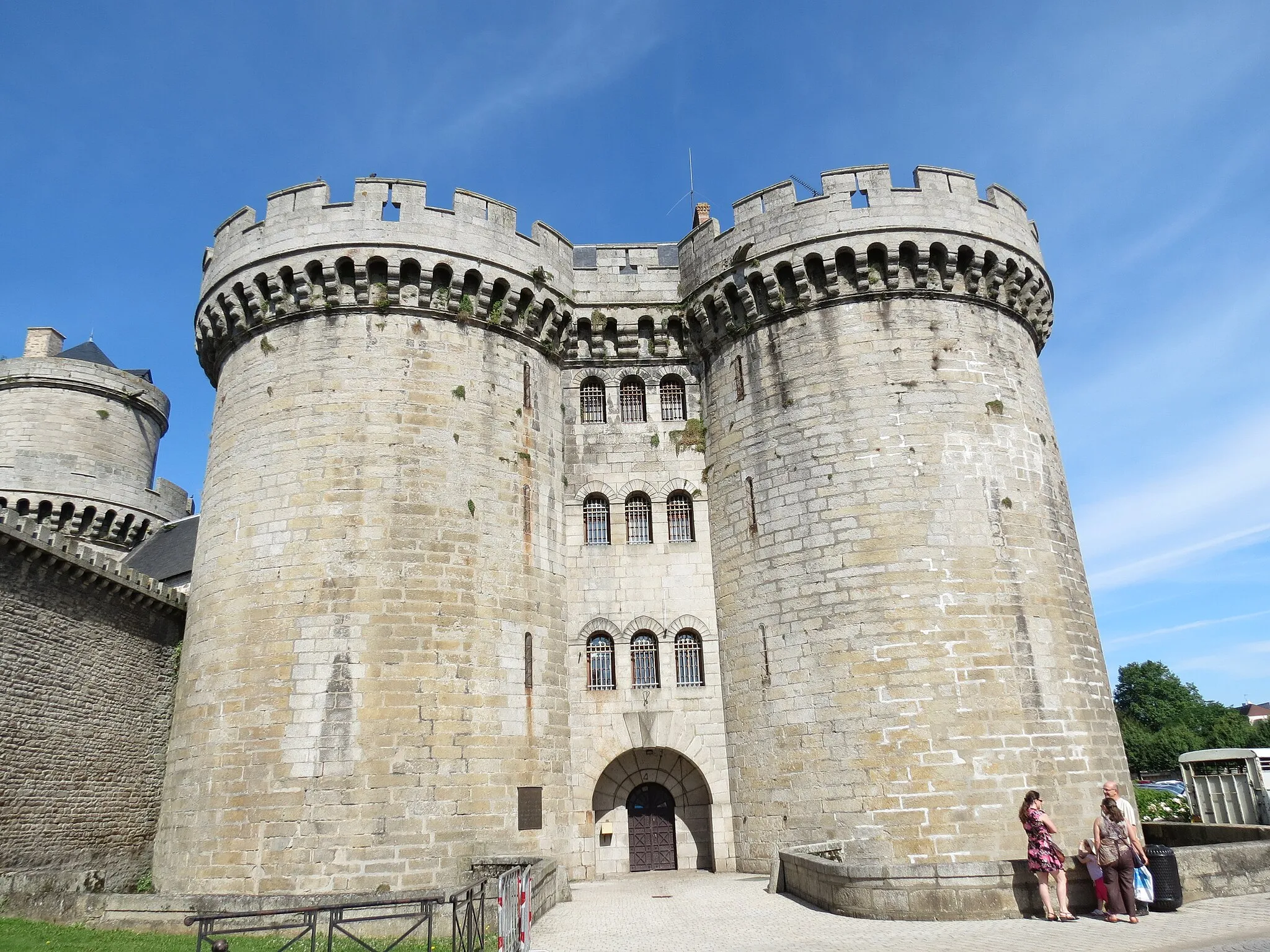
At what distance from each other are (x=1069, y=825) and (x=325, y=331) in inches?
631

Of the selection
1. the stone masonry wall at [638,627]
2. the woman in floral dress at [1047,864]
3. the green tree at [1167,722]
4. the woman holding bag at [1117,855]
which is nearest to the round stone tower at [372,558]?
the stone masonry wall at [638,627]

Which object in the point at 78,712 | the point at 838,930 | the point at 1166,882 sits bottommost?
the point at 838,930

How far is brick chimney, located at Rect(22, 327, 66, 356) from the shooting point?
2825 cm

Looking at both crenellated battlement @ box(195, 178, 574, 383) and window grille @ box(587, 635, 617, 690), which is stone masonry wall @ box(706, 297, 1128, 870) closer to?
window grille @ box(587, 635, 617, 690)

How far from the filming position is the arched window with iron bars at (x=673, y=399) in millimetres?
20016

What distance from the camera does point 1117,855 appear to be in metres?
10.2

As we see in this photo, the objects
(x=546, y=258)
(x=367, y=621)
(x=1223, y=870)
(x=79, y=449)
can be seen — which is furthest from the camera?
(x=79, y=449)

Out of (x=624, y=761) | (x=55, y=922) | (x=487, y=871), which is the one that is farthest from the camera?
(x=624, y=761)

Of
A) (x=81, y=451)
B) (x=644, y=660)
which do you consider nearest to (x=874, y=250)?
(x=644, y=660)

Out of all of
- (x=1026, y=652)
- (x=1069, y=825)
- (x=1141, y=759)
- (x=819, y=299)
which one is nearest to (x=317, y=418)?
(x=819, y=299)

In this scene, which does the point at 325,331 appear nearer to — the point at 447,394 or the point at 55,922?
the point at 447,394

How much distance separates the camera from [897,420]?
54.9ft

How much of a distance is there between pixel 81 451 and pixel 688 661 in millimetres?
19622

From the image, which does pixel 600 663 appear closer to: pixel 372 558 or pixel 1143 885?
pixel 372 558
